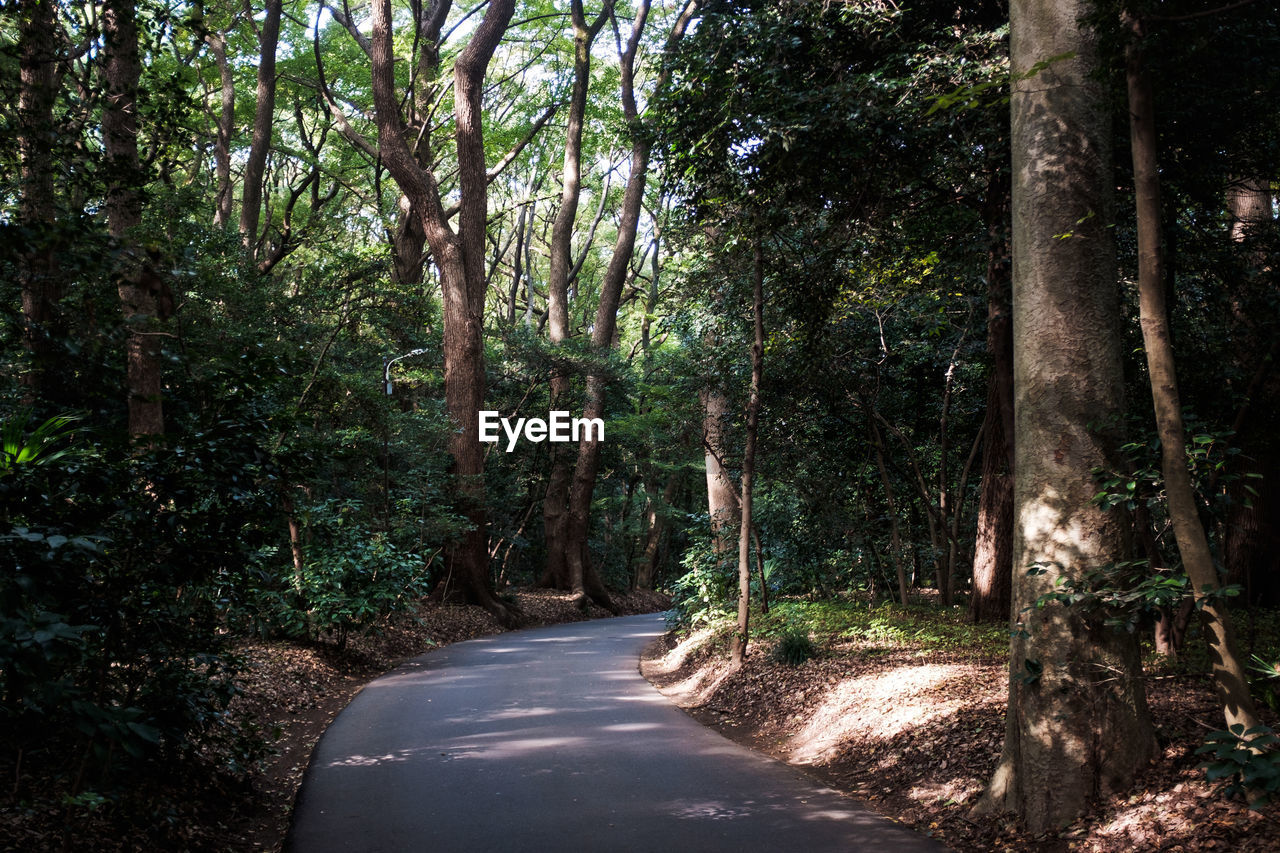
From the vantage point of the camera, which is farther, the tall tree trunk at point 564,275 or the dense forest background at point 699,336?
the tall tree trunk at point 564,275

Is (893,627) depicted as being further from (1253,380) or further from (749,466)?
(1253,380)

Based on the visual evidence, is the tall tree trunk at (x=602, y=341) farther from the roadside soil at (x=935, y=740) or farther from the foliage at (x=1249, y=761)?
the foliage at (x=1249, y=761)

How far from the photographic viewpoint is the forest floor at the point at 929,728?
17.8 feet

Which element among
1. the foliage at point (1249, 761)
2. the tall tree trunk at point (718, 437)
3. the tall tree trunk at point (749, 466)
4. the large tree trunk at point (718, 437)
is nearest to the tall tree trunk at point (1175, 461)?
the foliage at point (1249, 761)

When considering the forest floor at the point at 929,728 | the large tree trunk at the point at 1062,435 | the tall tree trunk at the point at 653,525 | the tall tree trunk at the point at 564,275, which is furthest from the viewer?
the tall tree trunk at the point at 653,525

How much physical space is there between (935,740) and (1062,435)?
117 inches

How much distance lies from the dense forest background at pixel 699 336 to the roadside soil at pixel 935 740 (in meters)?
0.32

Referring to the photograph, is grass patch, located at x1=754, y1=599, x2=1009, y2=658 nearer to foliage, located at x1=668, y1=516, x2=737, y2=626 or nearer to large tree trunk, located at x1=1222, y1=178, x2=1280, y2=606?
foliage, located at x1=668, y1=516, x2=737, y2=626

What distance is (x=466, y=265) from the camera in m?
23.1

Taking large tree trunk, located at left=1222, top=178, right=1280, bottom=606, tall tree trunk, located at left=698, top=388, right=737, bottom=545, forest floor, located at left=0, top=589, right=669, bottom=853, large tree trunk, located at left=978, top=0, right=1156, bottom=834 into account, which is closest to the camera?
forest floor, located at left=0, top=589, right=669, bottom=853

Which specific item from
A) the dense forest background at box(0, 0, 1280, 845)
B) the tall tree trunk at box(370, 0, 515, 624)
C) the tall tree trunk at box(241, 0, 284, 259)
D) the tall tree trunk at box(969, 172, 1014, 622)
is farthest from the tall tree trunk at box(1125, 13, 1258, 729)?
the tall tree trunk at box(241, 0, 284, 259)

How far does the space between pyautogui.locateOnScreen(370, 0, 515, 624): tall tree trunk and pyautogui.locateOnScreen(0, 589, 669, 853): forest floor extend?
904 centimetres

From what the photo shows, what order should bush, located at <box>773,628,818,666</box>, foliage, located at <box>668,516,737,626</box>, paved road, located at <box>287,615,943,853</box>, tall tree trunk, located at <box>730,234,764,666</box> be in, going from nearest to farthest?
paved road, located at <box>287,615,943,853</box> → bush, located at <box>773,628,818,666</box> → tall tree trunk, located at <box>730,234,764,666</box> → foliage, located at <box>668,516,737,626</box>

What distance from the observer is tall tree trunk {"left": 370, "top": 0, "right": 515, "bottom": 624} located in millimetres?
22078
